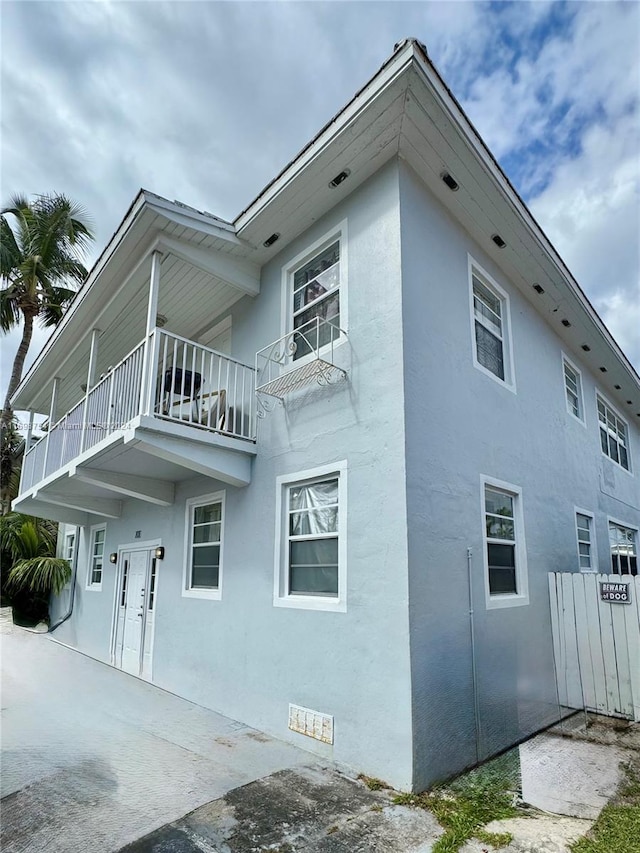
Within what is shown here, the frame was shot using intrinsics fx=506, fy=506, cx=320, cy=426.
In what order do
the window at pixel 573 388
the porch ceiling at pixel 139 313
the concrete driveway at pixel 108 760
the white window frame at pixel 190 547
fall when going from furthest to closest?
the window at pixel 573 388 < the porch ceiling at pixel 139 313 < the white window frame at pixel 190 547 < the concrete driveway at pixel 108 760

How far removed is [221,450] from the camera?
6453 mm

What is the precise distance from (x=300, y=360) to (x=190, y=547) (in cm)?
344

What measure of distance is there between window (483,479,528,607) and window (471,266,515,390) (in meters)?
A: 1.58

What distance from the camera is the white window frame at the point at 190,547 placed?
692cm

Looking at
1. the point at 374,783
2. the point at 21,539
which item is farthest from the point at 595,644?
the point at 21,539

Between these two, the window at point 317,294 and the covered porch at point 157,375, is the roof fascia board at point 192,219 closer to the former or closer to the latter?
the covered porch at point 157,375

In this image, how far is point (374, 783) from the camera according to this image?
4363mm

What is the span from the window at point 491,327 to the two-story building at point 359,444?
5cm

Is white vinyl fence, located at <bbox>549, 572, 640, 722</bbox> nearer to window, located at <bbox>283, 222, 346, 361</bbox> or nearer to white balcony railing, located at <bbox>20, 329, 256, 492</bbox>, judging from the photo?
window, located at <bbox>283, 222, 346, 361</bbox>

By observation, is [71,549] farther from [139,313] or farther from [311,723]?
[311,723]

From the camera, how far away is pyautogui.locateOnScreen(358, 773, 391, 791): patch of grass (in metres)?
4.30

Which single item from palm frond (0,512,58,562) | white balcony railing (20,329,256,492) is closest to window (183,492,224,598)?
white balcony railing (20,329,256,492)

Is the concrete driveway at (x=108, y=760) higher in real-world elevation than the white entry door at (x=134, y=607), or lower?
lower

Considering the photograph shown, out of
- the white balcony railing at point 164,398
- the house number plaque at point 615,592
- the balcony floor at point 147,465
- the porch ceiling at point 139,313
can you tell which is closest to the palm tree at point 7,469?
the porch ceiling at point 139,313
